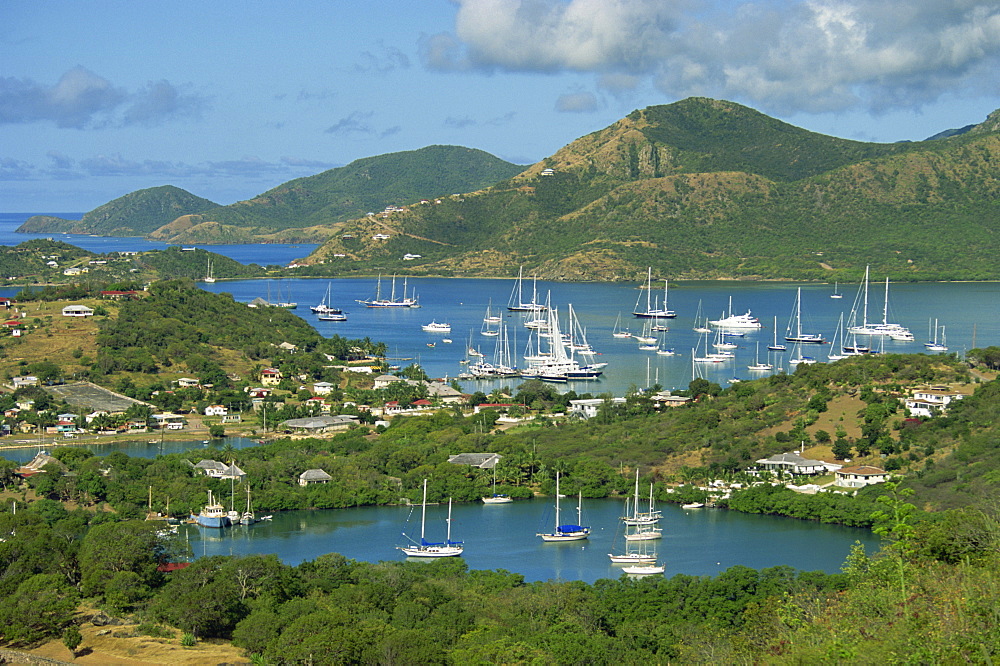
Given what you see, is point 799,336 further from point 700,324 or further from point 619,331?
point 619,331

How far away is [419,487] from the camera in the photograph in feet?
121

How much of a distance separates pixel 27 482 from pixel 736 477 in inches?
809

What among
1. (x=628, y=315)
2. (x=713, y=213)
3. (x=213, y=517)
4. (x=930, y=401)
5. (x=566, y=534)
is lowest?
(x=566, y=534)

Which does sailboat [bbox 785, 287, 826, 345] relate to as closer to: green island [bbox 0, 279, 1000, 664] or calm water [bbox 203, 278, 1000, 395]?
calm water [bbox 203, 278, 1000, 395]

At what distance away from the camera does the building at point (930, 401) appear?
40.4 metres

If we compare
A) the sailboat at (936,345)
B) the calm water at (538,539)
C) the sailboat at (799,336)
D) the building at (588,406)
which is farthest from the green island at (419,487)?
the sailboat at (799,336)

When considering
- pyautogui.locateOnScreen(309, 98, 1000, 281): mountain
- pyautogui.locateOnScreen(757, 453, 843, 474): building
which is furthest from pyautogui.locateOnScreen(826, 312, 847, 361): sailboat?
pyautogui.locateOnScreen(309, 98, 1000, 281): mountain

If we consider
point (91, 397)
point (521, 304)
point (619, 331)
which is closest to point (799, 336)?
point (619, 331)

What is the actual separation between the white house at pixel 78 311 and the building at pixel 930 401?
39627 millimetres

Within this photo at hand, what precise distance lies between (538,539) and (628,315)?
209 ft

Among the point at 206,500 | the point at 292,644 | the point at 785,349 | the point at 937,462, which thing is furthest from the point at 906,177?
the point at 292,644

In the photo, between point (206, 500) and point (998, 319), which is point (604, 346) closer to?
point (998, 319)

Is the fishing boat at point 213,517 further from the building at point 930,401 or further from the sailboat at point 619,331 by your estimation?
the sailboat at point 619,331

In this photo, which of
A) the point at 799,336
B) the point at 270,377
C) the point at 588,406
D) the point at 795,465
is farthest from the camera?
the point at 799,336
